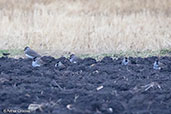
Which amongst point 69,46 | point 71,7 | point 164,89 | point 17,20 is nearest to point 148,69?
point 164,89

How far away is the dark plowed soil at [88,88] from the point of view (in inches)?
307

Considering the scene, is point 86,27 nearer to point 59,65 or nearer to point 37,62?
point 37,62

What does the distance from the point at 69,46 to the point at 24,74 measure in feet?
21.9

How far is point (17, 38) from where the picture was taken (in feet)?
61.6

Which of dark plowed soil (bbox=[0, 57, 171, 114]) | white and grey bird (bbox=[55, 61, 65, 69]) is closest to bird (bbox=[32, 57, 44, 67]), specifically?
dark plowed soil (bbox=[0, 57, 171, 114])

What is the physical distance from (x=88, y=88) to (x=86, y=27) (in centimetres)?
981

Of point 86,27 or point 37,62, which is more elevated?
point 86,27

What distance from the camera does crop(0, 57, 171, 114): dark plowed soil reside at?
25.6 feet

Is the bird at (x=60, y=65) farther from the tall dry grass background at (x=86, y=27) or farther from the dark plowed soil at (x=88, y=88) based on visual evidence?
the tall dry grass background at (x=86, y=27)

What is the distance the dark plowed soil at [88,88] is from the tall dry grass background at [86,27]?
442cm

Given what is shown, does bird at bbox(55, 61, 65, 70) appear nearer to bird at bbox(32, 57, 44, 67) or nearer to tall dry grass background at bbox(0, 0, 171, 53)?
bird at bbox(32, 57, 44, 67)

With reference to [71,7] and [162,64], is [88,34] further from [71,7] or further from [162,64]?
[162,64]

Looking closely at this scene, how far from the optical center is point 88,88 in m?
9.62

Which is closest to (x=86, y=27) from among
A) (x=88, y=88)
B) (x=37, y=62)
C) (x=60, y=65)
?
(x=37, y=62)
